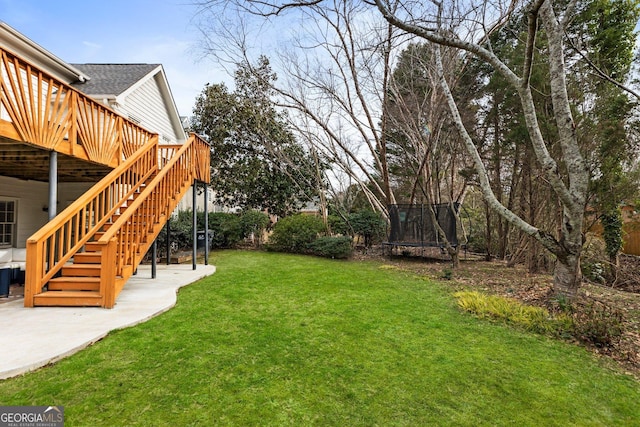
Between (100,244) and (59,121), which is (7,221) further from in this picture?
(100,244)

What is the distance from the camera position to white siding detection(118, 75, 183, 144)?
364 inches

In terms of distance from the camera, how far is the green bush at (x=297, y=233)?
10641 mm

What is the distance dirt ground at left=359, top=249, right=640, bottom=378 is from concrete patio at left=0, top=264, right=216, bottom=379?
4.88 meters

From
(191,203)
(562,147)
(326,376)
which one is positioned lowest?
(326,376)

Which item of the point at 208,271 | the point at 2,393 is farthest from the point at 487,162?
the point at 2,393

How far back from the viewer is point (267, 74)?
13.0 m

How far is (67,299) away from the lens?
3.93 meters

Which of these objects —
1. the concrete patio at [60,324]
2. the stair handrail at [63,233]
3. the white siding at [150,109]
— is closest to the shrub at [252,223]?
the white siding at [150,109]

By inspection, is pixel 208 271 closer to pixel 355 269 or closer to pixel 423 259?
pixel 355 269

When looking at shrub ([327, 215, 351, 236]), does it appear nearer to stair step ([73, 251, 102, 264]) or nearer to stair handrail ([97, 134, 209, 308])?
stair handrail ([97, 134, 209, 308])

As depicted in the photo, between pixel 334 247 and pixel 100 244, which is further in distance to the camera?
pixel 334 247

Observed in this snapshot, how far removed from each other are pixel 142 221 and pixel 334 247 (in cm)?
592

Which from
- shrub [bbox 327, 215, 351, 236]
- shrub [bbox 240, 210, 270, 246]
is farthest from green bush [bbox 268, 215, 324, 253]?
shrub [bbox 240, 210, 270, 246]

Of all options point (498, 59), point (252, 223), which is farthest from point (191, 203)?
point (498, 59)
